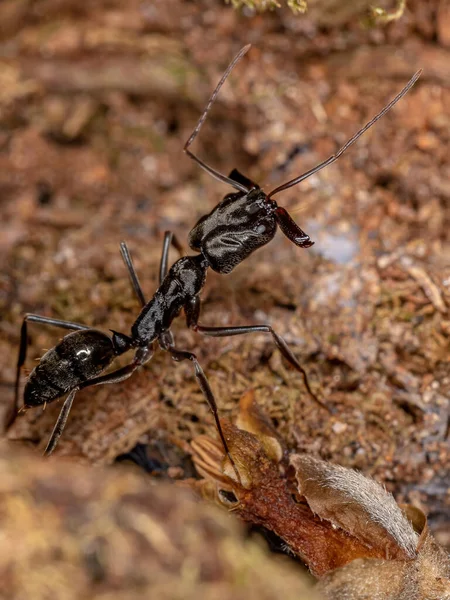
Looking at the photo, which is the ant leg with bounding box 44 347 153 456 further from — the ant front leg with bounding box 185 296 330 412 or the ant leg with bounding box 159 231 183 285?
the ant leg with bounding box 159 231 183 285

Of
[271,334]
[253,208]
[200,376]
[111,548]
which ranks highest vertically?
[253,208]

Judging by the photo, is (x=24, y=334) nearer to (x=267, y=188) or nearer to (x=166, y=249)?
(x=166, y=249)

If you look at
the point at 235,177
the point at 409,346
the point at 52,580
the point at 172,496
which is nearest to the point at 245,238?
the point at 235,177

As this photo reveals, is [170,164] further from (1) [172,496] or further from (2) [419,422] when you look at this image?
(1) [172,496]

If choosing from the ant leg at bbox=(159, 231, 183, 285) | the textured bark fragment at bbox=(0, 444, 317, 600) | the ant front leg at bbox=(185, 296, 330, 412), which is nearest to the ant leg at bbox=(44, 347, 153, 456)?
the ant front leg at bbox=(185, 296, 330, 412)

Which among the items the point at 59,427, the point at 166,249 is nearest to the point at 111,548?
the point at 59,427

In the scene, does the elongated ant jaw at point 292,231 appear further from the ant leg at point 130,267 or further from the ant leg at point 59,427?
the ant leg at point 59,427
